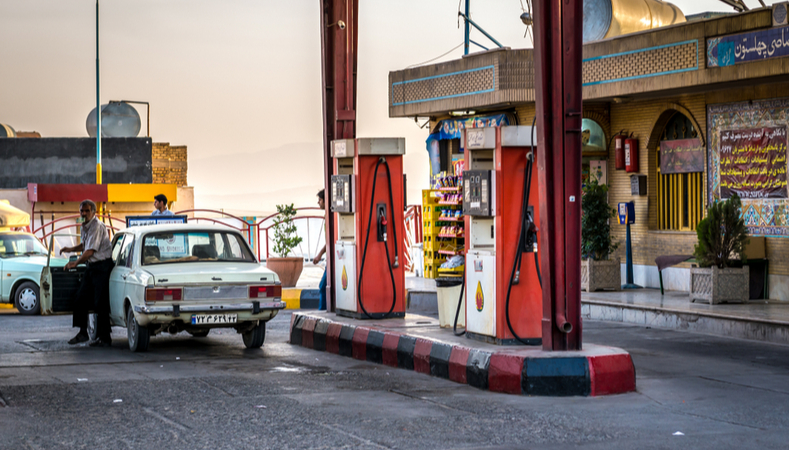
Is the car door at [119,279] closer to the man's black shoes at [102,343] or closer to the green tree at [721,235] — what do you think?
the man's black shoes at [102,343]

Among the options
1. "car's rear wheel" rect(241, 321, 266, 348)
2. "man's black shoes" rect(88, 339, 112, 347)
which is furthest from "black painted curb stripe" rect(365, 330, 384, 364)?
"man's black shoes" rect(88, 339, 112, 347)

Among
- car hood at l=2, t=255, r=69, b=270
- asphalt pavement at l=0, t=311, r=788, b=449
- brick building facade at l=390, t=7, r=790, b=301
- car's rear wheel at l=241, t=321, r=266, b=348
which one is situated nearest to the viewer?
asphalt pavement at l=0, t=311, r=788, b=449

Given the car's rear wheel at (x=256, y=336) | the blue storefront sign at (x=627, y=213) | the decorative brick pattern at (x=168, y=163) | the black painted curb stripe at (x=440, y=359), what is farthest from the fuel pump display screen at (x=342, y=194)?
the decorative brick pattern at (x=168, y=163)

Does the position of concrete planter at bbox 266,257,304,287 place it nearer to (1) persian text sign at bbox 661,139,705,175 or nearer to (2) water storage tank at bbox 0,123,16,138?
(1) persian text sign at bbox 661,139,705,175

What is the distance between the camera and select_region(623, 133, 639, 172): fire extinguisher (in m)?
18.5

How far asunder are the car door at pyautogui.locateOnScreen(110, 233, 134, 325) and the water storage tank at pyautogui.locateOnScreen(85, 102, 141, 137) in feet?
107

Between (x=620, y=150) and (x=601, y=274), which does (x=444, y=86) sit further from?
(x=601, y=274)

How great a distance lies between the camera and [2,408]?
798 cm

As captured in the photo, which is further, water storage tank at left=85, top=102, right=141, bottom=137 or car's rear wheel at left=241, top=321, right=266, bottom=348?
water storage tank at left=85, top=102, right=141, bottom=137

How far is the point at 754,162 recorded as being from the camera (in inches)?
638

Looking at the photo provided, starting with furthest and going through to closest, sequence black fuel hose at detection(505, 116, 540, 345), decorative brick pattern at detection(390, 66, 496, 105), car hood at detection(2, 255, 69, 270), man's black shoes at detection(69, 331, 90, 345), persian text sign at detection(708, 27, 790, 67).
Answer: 1. decorative brick pattern at detection(390, 66, 496, 105)
2. car hood at detection(2, 255, 69, 270)
3. persian text sign at detection(708, 27, 790, 67)
4. man's black shoes at detection(69, 331, 90, 345)
5. black fuel hose at detection(505, 116, 540, 345)

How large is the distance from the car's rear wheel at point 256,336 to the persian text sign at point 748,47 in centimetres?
822

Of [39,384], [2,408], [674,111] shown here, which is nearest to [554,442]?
[2,408]

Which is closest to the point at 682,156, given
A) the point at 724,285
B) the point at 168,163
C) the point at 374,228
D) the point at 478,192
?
the point at 724,285
